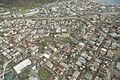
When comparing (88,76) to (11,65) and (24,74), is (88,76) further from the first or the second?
(11,65)

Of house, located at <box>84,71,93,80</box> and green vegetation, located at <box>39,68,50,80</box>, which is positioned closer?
house, located at <box>84,71,93,80</box>

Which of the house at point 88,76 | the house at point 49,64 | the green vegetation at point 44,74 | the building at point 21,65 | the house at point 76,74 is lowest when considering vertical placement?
the house at point 88,76

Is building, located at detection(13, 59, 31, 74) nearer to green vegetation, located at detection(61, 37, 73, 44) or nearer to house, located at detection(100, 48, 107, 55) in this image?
green vegetation, located at detection(61, 37, 73, 44)

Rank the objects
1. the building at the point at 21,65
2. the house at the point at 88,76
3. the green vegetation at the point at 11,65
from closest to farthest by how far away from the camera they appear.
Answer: the house at the point at 88,76 → the building at the point at 21,65 → the green vegetation at the point at 11,65

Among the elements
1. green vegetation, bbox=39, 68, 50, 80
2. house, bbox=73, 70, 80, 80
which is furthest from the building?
house, bbox=73, 70, 80, 80

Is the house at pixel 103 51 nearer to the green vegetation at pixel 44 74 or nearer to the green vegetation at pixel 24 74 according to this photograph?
the green vegetation at pixel 44 74

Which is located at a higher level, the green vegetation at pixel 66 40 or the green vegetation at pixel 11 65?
the green vegetation at pixel 66 40

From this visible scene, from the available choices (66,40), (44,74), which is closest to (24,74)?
(44,74)

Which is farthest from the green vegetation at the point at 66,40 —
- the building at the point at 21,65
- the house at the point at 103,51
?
the building at the point at 21,65

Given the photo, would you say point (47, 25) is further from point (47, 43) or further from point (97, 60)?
point (97, 60)

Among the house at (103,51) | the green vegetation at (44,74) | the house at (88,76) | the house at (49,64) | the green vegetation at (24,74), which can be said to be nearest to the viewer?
the house at (88,76)
